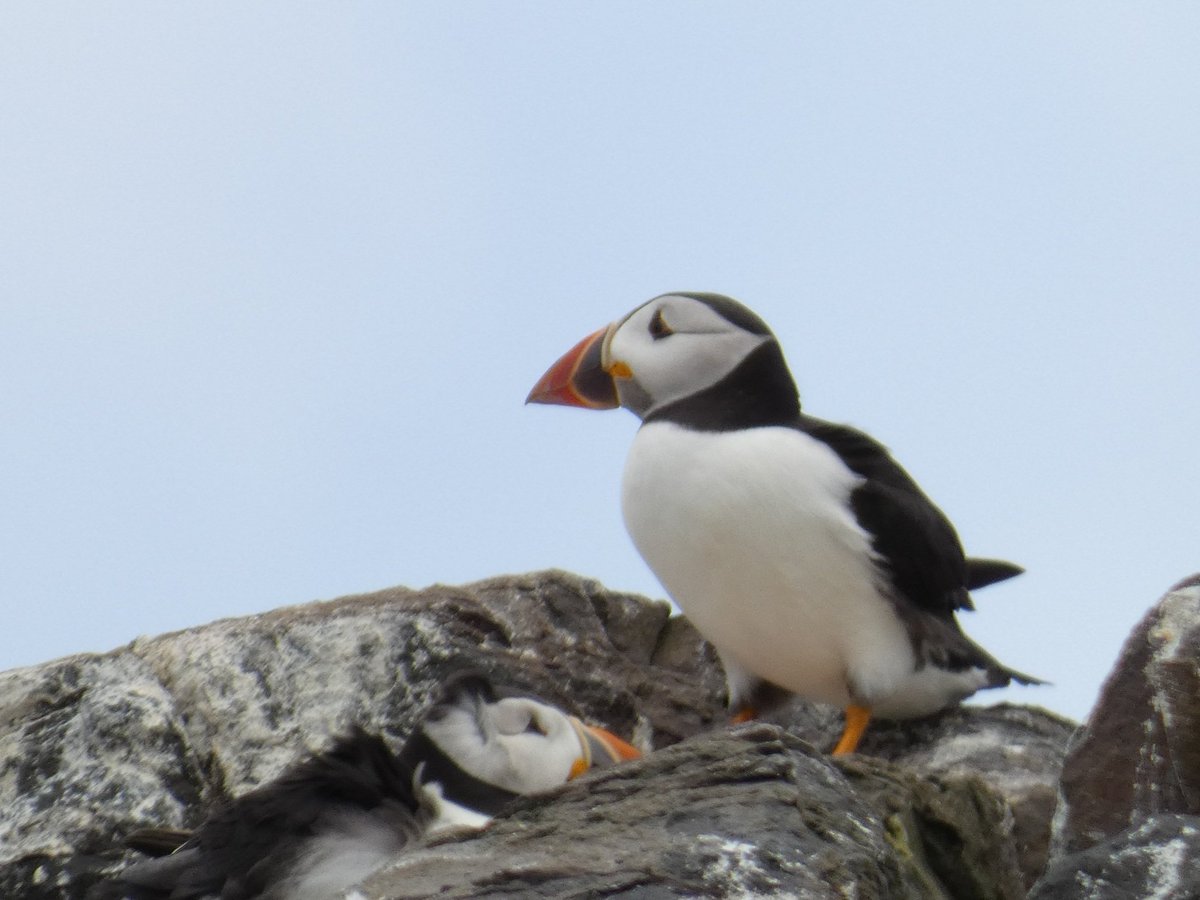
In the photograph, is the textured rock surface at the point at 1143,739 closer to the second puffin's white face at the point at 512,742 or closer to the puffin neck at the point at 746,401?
the second puffin's white face at the point at 512,742

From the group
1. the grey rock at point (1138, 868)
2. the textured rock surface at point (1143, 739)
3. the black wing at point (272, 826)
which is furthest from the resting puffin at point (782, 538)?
the grey rock at point (1138, 868)

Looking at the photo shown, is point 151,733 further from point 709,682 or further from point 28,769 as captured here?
point 709,682

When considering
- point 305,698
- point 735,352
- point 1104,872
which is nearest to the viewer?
point 1104,872

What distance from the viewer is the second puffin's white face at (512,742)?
4145mm

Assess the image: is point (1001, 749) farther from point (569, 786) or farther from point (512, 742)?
point (569, 786)

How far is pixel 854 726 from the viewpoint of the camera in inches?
203

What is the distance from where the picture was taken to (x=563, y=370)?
5.70 metres

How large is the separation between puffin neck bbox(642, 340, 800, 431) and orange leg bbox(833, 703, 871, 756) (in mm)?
722

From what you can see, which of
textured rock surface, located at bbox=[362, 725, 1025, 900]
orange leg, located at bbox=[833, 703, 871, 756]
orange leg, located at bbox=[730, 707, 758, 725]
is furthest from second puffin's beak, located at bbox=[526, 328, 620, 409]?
textured rock surface, located at bbox=[362, 725, 1025, 900]

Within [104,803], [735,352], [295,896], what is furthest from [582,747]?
[735,352]

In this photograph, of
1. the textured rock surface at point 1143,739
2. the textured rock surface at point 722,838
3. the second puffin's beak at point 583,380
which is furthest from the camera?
the second puffin's beak at point 583,380

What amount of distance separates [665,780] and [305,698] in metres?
1.92

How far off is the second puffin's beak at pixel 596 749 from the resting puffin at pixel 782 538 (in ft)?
2.55

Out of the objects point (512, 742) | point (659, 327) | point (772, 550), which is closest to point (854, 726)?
point (772, 550)
